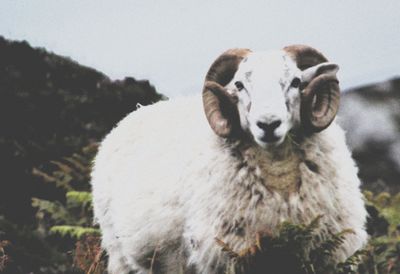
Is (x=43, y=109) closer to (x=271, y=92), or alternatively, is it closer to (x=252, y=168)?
(x=252, y=168)

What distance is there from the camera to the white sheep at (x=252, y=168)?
503 cm

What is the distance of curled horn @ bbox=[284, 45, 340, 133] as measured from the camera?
506 centimetres

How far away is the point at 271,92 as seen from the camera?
4.80 m

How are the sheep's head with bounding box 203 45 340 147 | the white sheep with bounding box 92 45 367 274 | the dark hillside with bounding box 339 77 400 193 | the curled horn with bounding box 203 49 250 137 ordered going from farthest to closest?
the dark hillside with bounding box 339 77 400 193 → the curled horn with bounding box 203 49 250 137 → the white sheep with bounding box 92 45 367 274 → the sheep's head with bounding box 203 45 340 147

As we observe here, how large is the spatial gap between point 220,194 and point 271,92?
94 cm

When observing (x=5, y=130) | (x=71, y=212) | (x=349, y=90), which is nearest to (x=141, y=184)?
(x=71, y=212)

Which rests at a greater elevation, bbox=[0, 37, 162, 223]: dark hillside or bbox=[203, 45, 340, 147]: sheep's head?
bbox=[0, 37, 162, 223]: dark hillside

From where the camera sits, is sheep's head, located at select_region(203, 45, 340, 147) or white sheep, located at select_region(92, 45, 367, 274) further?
white sheep, located at select_region(92, 45, 367, 274)

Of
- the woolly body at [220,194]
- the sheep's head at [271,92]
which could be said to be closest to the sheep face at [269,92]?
the sheep's head at [271,92]

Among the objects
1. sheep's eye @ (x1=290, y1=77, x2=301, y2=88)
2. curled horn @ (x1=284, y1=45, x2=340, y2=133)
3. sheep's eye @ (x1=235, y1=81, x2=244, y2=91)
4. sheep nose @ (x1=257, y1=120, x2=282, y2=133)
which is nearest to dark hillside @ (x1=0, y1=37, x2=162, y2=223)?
sheep's eye @ (x1=235, y1=81, x2=244, y2=91)

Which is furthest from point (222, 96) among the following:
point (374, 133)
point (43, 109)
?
point (374, 133)

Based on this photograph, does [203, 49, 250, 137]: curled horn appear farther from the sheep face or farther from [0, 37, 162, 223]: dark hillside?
[0, 37, 162, 223]: dark hillside

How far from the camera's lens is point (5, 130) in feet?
37.4

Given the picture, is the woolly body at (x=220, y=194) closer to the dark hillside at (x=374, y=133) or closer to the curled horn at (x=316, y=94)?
the curled horn at (x=316, y=94)
